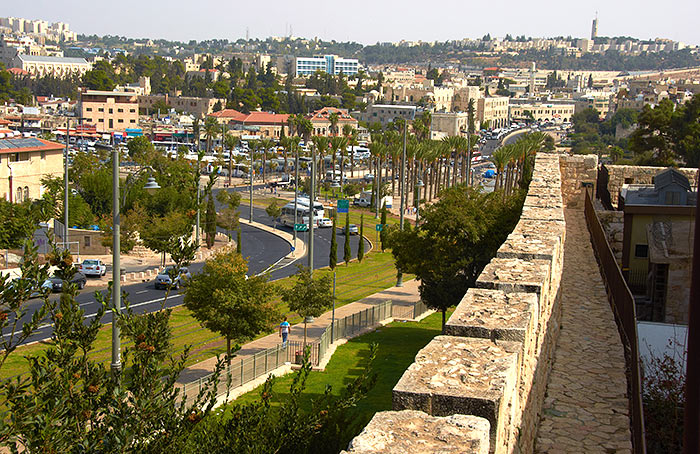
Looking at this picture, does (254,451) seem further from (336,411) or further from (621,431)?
(621,431)

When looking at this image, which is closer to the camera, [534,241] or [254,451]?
[254,451]

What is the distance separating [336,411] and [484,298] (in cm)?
172

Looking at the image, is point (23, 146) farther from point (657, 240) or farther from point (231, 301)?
point (657, 240)

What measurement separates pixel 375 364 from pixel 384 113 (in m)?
149

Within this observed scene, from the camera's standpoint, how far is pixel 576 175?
1029 inches

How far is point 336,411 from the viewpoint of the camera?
24.6 ft

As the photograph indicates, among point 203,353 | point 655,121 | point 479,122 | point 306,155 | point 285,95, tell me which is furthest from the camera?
point 479,122

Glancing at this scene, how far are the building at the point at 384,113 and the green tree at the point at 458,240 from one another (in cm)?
13944

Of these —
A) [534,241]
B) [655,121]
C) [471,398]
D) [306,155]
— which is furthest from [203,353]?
[306,155]

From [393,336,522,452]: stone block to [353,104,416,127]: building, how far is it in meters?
160

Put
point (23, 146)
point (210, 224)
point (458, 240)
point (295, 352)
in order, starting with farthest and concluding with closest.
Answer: point (23, 146), point (210, 224), point (295, 352), point (458, 240)

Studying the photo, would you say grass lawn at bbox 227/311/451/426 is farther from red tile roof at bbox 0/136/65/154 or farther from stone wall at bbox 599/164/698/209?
red tile roof at bbox 0/136/65/154

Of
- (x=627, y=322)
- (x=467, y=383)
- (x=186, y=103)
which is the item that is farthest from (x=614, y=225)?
(x=186, y=103)

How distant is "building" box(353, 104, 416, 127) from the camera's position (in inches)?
6550
